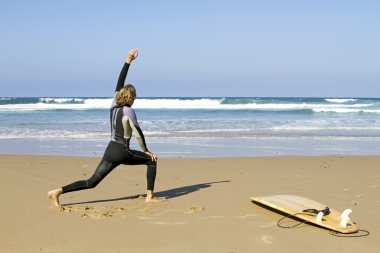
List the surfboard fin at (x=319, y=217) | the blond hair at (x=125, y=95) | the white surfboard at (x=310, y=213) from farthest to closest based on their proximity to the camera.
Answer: the blond hair at (x=125, y=95)
the surfboard fin at (x=319, y=217)
the white surfboard at (x=310, y=213)

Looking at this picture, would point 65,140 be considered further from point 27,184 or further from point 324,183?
point 324,183

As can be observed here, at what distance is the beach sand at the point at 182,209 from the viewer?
14.6 ft

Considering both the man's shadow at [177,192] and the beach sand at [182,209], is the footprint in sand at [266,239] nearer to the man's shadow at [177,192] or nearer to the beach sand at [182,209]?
the beach sand at [182,209]

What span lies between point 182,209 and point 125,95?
1.48m

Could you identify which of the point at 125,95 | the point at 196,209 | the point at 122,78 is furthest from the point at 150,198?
the point at 122,78

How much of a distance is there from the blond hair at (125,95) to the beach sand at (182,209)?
1241mm

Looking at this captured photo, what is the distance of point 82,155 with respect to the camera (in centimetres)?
1205

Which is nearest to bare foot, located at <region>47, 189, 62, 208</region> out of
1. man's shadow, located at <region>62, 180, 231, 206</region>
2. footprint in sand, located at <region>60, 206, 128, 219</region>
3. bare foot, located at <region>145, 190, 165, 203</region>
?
footprint in sand, located at <region>60, 206, 128, 219</region>

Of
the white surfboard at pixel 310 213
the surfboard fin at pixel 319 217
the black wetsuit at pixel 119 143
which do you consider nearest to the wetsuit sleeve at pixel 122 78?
the black wetsuit at pixel 119 143

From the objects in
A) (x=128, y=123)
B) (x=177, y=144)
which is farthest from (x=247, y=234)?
(x=177, y=144)

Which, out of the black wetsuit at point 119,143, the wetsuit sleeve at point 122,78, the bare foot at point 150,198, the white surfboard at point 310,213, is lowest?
the bare foot at point 150,198

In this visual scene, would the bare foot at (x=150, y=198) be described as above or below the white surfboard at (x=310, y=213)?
below

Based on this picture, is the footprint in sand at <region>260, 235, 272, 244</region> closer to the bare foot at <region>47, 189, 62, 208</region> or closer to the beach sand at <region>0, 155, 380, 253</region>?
the beach sand at <region>0, 155, 380, 253</region>

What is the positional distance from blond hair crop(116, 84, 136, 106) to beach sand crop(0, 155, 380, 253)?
1.24 m
